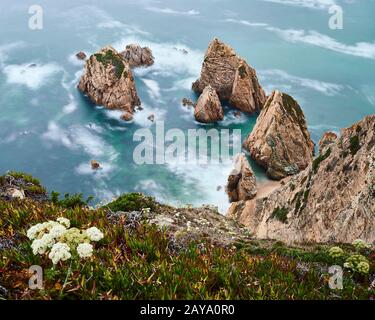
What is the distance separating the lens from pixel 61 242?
764 centimetres

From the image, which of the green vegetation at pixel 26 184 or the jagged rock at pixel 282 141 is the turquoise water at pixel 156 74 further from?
the green vegetation at pixel 26 184

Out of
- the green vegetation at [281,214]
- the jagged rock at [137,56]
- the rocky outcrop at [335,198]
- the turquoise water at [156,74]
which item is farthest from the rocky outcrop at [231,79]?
the green vegetation at [281,214]

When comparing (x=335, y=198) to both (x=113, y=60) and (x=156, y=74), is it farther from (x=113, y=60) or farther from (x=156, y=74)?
(x=156, y=74)

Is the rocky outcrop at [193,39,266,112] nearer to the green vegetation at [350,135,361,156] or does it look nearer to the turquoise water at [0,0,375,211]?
the turquoise water at [0,0,375,211]

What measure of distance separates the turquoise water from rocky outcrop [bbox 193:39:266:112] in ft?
10.8

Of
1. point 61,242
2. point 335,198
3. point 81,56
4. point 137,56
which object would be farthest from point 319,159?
point 81,56

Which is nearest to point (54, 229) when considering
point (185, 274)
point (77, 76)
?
point (185, 274)

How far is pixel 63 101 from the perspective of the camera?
265ft

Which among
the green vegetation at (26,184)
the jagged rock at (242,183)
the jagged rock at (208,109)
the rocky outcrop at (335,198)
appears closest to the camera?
the green vegetation at (26,184)

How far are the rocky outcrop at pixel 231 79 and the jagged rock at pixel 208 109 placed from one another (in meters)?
6.39

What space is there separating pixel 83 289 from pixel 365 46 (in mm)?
118943

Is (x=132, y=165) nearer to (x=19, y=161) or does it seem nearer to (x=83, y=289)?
(x=19, y=161)

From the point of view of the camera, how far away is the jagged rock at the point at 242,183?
5606cm

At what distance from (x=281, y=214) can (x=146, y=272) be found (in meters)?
23.8
